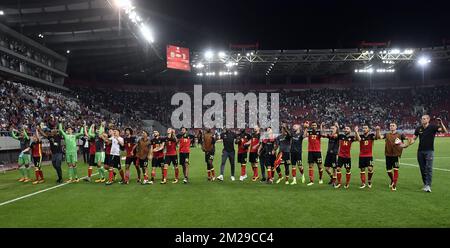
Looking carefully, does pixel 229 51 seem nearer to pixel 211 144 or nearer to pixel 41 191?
pixel 211 144

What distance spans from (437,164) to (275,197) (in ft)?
43.0

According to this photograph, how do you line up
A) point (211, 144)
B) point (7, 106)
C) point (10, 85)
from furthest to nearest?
1. point (10, 85)
2. point (7, 106)
3. point (211, 144)

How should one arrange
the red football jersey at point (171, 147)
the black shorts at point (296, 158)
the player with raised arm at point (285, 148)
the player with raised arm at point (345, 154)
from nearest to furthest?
1. the player with raised arm at point (345, 154)
2. the black shorts at point (296, 158)
3. the player with raised arm at point (285, 148)
4. the red football jersey at point (171, 147)

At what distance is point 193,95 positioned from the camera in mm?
66125

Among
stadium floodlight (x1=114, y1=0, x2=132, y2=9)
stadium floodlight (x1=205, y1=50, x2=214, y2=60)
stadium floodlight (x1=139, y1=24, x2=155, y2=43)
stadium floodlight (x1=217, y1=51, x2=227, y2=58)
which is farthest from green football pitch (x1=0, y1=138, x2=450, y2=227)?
stadium floodlight (x1=205, y1=50, x2=214, y2=60)

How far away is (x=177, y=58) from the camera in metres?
44.3

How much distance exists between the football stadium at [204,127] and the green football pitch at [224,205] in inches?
2.6

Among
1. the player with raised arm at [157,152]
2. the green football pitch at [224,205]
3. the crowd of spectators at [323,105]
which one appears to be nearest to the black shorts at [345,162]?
the green football pitch at [224,205]

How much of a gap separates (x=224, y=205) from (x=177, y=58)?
36.4 m

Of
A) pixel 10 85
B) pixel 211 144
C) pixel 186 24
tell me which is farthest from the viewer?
pixel 186 24

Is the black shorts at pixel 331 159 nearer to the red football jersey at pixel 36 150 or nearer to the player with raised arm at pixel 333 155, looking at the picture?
the player with raised arm at pixel 333 155

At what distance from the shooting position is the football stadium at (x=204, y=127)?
9.55 meters

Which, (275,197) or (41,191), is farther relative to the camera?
(41,191)
